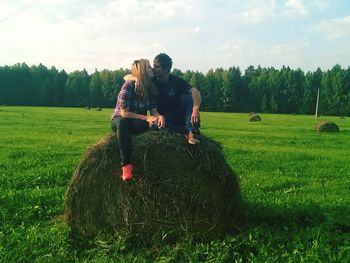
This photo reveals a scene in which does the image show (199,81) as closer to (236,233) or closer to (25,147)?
(25,147)

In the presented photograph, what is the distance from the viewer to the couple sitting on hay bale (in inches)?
268

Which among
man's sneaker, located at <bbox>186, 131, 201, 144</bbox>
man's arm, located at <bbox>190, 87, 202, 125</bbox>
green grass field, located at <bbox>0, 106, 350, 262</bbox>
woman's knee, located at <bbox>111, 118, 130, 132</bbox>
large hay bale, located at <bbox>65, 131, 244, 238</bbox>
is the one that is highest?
man's arm, located at <bbox>190, 87, 202, 125</bbox>

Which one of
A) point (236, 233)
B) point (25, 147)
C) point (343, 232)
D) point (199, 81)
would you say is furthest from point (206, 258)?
point (199, 81)

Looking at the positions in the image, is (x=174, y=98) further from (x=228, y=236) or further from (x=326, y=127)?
(x=326, y=127)

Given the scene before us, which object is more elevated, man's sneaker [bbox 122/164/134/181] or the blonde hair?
the blonde hair

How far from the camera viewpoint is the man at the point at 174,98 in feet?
22.7

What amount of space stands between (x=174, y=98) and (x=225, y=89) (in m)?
91.3

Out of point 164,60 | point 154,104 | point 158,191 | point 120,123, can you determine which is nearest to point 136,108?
point 154,104

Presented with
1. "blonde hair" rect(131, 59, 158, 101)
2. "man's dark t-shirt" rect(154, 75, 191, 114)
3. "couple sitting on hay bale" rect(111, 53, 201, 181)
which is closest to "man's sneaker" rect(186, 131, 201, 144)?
"couple sitting on hay bale" rect(111, 53, 201, 181)

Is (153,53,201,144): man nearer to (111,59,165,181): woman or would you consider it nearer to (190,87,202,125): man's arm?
(190,87,202,125): man's arm

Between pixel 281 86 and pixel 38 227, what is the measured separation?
9580cm

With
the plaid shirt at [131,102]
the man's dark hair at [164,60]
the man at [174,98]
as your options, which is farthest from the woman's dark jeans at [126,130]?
the man's dark hair at [164,60]

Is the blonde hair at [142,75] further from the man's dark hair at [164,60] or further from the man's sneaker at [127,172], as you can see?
the man's sneaker at [127,172]

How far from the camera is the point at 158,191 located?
6430 millimetres
